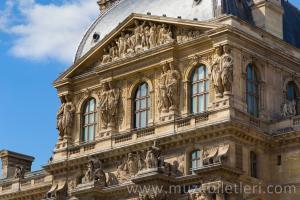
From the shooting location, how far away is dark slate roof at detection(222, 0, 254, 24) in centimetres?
4747

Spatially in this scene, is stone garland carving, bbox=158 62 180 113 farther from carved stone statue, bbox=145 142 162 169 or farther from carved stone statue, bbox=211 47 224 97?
carved stone statue, bbox=145 142 162 169

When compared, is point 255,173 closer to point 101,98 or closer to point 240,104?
point 240,104

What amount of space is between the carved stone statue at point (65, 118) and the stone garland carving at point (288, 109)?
13.3m

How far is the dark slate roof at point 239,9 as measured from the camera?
47.5 metres

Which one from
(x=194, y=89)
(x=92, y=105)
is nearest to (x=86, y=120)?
(x=92, y=105)

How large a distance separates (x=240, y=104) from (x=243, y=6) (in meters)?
7.34

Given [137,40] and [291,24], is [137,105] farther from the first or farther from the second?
[291,24]

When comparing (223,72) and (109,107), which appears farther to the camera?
(109,107)

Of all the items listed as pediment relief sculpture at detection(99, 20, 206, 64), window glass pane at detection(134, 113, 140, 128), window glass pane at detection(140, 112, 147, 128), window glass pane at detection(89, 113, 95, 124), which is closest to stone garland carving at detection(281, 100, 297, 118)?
pediment relief sculpture at detection(99, 20, 206, 64)

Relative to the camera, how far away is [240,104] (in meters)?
44.5

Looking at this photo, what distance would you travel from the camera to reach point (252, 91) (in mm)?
46094

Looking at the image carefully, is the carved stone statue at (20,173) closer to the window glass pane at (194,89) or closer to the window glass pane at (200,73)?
the window glass pane at (194,89)

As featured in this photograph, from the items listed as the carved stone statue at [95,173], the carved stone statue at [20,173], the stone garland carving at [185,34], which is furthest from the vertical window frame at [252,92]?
the carved stone statue at [20,173]

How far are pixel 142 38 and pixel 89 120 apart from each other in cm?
630
